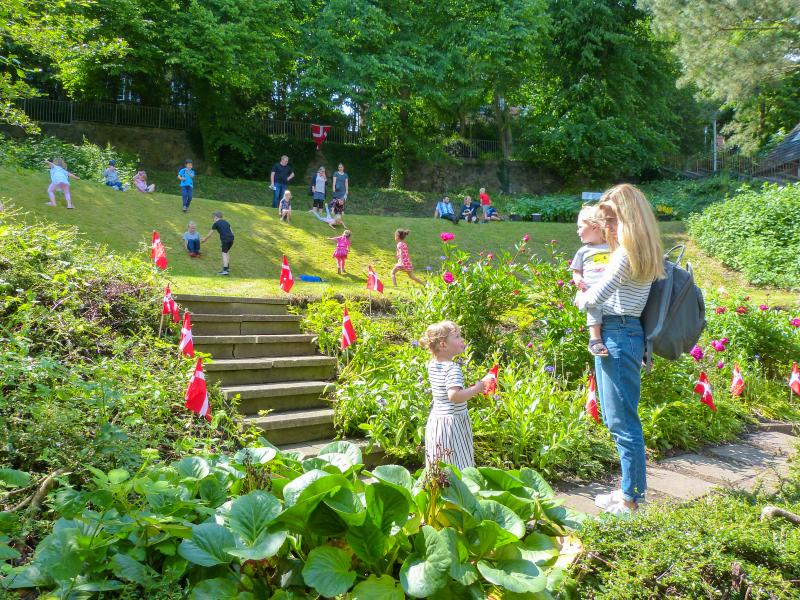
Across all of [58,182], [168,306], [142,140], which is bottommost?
[168,306]

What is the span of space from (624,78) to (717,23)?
9879mm

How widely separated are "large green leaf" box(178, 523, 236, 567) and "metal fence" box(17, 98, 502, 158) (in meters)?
24.0

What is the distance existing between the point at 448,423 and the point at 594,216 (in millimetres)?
1505

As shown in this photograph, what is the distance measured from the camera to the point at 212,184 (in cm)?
2189

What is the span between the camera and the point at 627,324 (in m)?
3.31

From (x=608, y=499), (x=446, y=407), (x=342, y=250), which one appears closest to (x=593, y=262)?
(x=446, y=407)

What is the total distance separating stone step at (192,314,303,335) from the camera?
5.83 meters

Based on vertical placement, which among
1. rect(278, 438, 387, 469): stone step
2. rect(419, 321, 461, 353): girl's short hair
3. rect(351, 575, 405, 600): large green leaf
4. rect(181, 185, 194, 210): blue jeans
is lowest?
rect(278, 438, 387, 469): stone step

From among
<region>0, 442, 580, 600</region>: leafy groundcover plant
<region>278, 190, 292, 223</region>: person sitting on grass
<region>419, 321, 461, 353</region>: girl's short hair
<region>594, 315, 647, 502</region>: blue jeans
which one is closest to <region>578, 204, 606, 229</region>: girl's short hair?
<region>594, 315, 647, 502</region>: blue jeans

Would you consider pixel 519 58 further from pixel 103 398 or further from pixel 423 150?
pixel 103 398

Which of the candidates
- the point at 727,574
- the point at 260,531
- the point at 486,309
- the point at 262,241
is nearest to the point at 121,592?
the point at 260,531

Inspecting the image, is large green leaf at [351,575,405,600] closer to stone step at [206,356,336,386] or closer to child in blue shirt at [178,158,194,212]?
stone step at [206,356,336,386]

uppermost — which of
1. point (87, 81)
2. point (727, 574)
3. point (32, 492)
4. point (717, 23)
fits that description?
point (717, 23)

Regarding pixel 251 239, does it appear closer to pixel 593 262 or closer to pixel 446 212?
pixel 446 212
